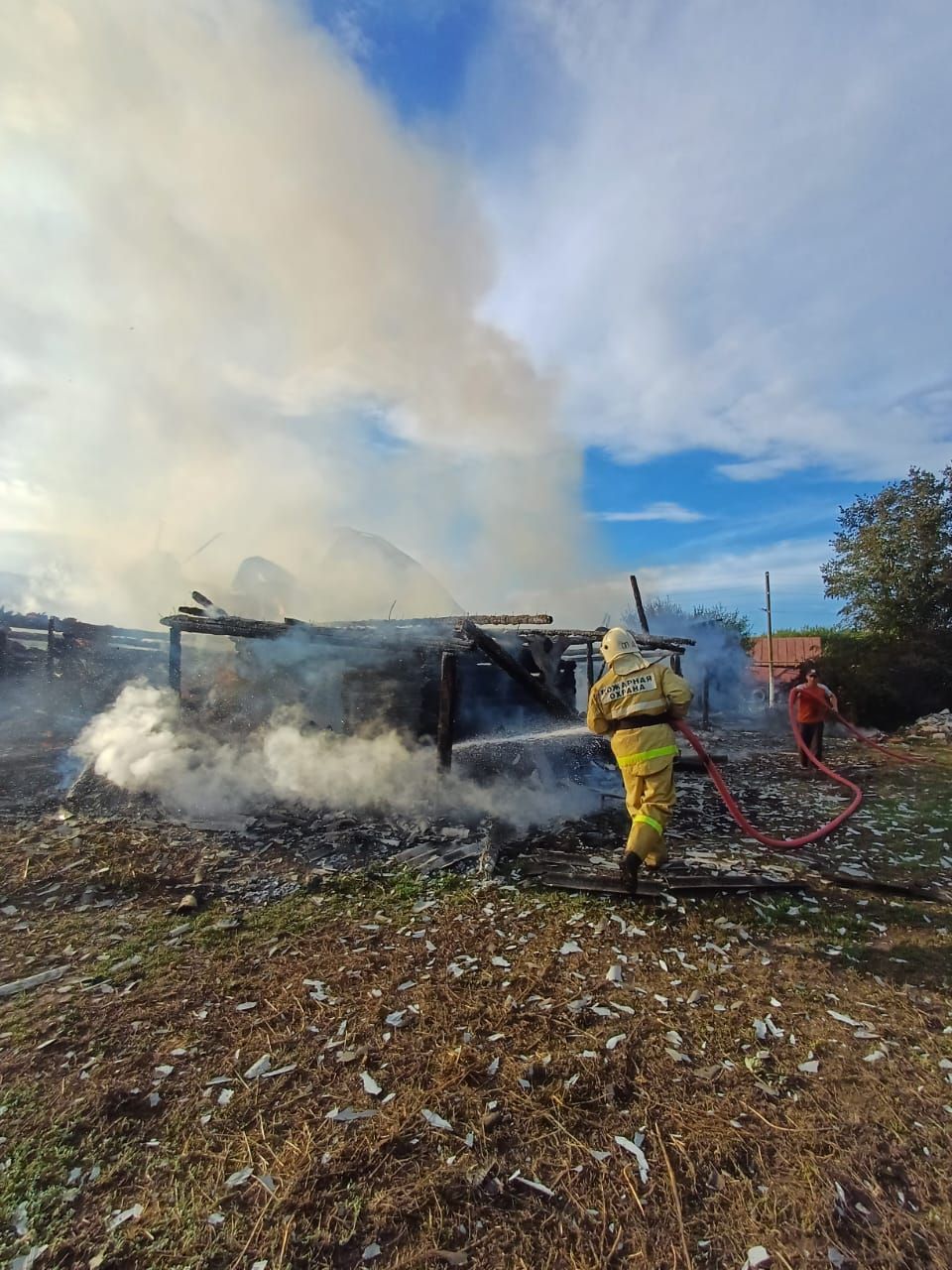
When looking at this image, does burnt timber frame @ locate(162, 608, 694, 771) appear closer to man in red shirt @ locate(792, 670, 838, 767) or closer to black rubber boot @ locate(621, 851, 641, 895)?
black rubber boot @ locate(621, 851, 641, 895)

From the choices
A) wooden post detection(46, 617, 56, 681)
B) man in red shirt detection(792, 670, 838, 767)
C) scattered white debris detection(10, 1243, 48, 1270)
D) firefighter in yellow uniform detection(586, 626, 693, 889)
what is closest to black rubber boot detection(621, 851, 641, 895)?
firefighter in yellow uniform detection(586, 626, 693, 889)

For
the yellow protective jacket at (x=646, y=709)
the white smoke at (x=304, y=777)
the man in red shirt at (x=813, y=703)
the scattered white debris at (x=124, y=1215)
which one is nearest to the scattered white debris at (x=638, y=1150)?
the scattered white debris at (x=124, y=1215)

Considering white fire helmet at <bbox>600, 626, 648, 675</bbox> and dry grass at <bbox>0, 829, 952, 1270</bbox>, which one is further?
white fire helmet at <bbox>600, 626, 648, 675</bbox>

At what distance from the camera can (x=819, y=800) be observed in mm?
9188

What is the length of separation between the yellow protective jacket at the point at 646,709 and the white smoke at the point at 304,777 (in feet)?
8.26

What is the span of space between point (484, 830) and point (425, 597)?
20.8 meters

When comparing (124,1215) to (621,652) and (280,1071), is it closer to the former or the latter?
(280,1071)

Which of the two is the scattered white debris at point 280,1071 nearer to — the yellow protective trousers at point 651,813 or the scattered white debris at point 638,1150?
the scattered white debris at point 638,1150

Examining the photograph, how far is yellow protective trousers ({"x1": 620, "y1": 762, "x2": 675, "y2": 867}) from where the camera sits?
5.04 meters

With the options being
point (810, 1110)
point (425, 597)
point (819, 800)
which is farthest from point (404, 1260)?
point (425, 597)

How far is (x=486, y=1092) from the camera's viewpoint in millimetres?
2932

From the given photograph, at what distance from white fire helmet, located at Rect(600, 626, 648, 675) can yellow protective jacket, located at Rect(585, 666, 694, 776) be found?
2.9 inches

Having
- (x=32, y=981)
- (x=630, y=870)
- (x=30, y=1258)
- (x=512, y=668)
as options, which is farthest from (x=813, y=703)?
(x=30, y=1258)

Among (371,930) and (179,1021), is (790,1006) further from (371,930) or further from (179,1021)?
(179,1021)
